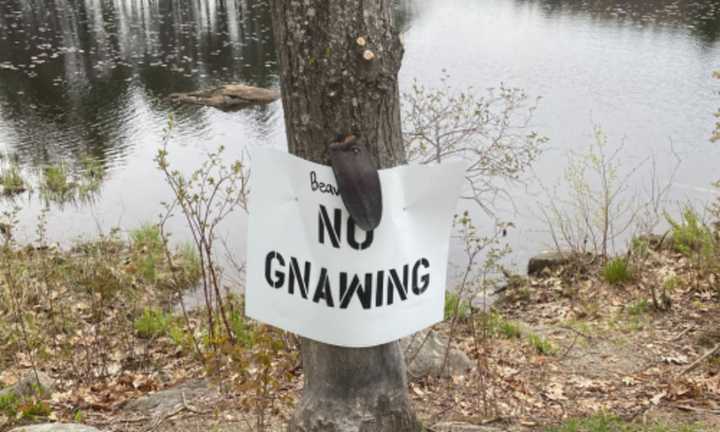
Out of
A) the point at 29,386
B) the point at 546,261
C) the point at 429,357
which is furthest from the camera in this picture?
the point at 546,261

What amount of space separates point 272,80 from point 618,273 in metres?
11.0

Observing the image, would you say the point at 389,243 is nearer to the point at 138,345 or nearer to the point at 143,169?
the point at 138,345

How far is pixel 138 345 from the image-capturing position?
5.55m

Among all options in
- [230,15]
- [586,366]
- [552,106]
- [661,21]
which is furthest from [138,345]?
[230,15]

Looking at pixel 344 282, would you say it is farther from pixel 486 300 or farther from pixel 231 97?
pixel 231 97

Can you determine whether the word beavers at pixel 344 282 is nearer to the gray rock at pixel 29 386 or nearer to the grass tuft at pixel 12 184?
the gray rock at pixel 29 386

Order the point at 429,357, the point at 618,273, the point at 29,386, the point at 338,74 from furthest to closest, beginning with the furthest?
the point at 618,273, the point at 429,357, the point at 29,386, the point at 338,74

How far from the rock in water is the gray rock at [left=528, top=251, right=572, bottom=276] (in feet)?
27.0

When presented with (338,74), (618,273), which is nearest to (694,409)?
(338,74)

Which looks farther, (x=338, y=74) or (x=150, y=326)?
(x=150, y=326)

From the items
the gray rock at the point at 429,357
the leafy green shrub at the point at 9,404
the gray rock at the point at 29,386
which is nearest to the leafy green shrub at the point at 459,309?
the gray rock at the point at 429,357

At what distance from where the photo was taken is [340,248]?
2150mm

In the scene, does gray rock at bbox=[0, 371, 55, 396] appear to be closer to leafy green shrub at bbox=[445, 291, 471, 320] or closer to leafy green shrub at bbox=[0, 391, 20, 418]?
leafy green shrub at bbox=[0, 391, 20, 418]

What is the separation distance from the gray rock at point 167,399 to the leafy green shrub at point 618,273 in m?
3.77
